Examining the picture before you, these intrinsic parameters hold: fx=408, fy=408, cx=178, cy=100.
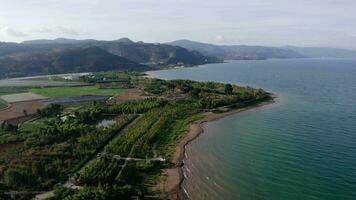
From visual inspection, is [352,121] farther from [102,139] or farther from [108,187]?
[108,187]

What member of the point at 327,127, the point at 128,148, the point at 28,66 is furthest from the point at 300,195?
the point at 28,66

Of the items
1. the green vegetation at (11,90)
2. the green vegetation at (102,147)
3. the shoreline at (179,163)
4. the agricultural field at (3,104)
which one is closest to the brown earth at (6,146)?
the green vegetation at (102,147)

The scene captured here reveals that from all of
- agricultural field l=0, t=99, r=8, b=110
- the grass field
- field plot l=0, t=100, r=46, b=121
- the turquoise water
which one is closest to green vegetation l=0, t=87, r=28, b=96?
the grass field

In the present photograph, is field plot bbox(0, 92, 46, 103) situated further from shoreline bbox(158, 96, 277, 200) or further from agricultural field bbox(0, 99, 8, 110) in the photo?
shoreline bbox(158, 96, 277, 200)

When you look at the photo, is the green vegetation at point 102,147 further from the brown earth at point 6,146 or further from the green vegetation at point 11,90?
the green vegetation at point 11,90

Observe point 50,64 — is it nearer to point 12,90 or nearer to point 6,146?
point 12,90
